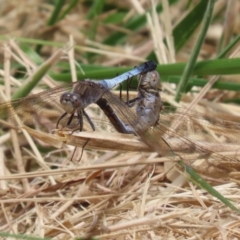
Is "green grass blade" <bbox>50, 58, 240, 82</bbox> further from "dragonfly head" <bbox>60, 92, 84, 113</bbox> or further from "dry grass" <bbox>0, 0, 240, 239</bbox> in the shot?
"dragonfly head" <bbox>60, 92, 84, 113</bbox>

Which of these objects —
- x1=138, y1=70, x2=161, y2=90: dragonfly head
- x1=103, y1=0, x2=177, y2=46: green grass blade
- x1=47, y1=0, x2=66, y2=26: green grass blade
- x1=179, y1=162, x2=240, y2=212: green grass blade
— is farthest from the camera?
x1=103, y1=0, x2=177, y2=46: green grass blade

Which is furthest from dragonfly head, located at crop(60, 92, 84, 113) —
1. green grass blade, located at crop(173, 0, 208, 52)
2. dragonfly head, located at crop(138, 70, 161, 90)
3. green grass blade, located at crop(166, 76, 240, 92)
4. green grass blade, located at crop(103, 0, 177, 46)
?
green grass blade, located at crop(103, 0, 177, 46)

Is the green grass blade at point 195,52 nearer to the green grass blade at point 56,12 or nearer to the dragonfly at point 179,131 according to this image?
the dragonfly at point 179,131

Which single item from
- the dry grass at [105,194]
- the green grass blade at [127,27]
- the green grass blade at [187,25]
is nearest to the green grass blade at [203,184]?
the dry grass at [105,194]

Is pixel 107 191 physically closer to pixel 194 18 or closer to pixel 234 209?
pixel 234 209

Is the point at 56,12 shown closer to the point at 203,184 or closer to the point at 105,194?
the point at 105,194
